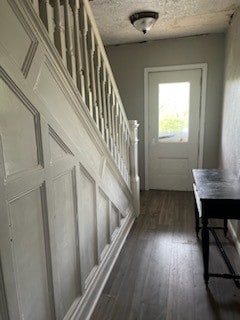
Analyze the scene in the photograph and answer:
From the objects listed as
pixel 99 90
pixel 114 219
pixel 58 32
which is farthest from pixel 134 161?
pixel 58 32

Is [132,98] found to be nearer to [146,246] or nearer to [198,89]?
[198,89]

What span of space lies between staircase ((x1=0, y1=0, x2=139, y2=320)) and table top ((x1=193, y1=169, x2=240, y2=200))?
2.67 feet

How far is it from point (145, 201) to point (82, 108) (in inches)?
99.6

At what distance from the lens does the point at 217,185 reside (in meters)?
2.09

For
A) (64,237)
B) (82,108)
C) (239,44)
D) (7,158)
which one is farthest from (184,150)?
(7,158)

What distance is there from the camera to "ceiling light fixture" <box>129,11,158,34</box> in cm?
279

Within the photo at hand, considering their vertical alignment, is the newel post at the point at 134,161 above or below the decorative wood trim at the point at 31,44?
below

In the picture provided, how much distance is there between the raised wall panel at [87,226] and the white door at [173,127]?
2.56 metres

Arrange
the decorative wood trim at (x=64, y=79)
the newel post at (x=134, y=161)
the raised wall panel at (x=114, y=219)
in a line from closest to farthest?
the decorative wood trim at (x=64, y=79), the raised wall panel at (x=114, y=219), the newel post at (x=134, y=161)

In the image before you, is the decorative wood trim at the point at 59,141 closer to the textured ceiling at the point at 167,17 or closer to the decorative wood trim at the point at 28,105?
the decorative wood trim at the point at 28,105

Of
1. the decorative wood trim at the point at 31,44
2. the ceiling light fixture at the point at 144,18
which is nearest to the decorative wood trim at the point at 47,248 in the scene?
the decorative wood trim at the point at 31,44

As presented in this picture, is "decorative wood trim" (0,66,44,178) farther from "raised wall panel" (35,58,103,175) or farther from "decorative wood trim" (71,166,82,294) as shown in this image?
"decorative wood trim" (71,166,82,294)

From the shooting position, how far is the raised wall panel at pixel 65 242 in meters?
1.32

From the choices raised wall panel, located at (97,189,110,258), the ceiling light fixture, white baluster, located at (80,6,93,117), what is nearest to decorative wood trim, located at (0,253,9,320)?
raised wall panel, located at (97,189,110,258)
